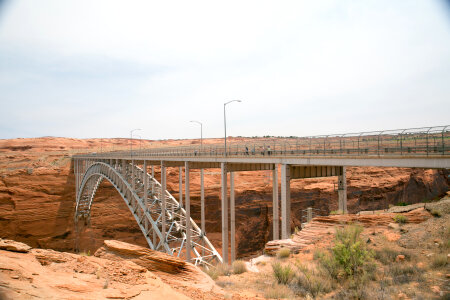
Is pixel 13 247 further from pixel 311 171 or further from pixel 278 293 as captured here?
pixel 311 171

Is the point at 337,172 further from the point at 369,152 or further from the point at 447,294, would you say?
the point at 447,294

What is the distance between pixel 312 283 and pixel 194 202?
33001 mm

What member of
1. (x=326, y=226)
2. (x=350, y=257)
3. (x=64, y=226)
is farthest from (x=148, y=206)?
(x=64, y=226)

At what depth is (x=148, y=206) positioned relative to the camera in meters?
25.8

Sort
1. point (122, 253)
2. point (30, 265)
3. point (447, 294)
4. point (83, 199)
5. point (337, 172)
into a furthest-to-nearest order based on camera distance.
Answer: point (83, 199)
point (337, 172)
point (122, 253)
point (447, 294)
point (30, 265)

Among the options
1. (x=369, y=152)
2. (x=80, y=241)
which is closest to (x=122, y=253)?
(x=369, y=152)

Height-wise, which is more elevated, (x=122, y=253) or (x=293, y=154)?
(x=293, y=154)

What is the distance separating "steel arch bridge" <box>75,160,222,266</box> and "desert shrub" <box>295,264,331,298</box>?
14.1 metres

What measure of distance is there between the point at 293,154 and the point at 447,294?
7.43 metres

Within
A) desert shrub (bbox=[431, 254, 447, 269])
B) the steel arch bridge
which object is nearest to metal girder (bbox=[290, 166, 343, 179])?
desert shrub (bbox=[431, 254, 447, 269])

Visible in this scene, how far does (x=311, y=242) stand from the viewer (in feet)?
42.1

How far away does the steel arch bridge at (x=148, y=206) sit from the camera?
76.5ft

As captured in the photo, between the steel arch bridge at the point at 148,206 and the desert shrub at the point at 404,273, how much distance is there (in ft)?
49.4

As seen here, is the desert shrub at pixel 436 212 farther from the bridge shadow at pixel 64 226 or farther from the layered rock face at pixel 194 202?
the bridge shadow at pixel 64 226
